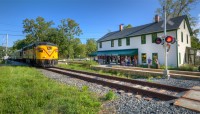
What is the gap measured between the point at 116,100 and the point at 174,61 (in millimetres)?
19253

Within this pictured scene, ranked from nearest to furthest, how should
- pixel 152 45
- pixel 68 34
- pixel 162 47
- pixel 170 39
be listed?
1. pixel 170 39
2. pixel 162 47
3. pixel 152 45
4. pixel 68 34

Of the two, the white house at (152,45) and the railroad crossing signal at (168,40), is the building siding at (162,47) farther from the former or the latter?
the railroad crossing signal at (168,40)

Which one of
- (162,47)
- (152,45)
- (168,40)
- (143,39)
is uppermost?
(143,39)

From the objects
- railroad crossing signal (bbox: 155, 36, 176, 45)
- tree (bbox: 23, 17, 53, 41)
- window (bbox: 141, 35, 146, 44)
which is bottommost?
railroad crossing signal (bbox: 155, 36, 176, 45)

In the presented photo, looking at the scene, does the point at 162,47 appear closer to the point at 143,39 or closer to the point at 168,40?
the point at 143,39

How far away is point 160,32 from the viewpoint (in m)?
24.5

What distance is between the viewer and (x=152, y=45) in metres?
25.6

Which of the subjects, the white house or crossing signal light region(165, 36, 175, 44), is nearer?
crossing signal light region(165, 36, 175, 44)

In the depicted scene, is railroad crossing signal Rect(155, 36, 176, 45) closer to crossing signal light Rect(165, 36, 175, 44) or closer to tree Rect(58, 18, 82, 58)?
crossing signal light Rect(165, 36, 175, 44)

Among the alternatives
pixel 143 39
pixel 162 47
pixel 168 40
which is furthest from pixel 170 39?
pixel 143 39

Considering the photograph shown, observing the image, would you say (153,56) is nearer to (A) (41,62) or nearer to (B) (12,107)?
(A) (41,62)

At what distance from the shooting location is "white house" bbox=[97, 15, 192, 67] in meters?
23.1

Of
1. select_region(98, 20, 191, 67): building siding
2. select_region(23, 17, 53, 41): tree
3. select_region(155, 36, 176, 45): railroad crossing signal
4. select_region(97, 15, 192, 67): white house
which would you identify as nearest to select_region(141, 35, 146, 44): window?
select_region(97, 15, 192, 67): white house

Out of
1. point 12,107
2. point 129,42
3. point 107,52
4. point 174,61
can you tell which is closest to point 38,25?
point 107,52
